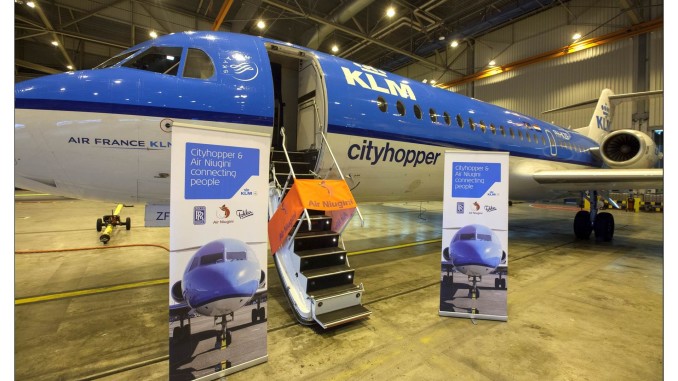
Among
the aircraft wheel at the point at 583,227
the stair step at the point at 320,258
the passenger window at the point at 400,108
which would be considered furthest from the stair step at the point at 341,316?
the aircraft wheel at the point at 583,227

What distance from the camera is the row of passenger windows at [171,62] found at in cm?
382

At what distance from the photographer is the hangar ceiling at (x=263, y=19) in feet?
50.3

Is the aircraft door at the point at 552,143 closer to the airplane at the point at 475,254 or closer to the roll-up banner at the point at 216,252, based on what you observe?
the airplane at the point at 475,254

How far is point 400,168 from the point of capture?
5852 millimetres

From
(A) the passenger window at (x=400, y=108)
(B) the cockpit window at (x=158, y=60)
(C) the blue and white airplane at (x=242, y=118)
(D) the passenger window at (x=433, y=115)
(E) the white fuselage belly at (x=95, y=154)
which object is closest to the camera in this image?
(E) the white fuselage belly at (x=95, y=154)

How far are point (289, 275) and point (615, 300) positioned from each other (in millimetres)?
4860

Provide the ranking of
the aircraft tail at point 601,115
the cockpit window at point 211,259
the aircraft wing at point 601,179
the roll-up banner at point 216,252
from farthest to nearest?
the aircraft tail at point 601,115
the aircraft wing at point 601,179
the cockpit window at point 211,259
the roll-up banner at point 216,252

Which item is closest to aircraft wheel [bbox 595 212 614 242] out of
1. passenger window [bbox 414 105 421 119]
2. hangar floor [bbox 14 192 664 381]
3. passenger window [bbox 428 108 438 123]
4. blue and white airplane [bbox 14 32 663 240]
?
blue and white airplane [bbox 14 32 663 240]

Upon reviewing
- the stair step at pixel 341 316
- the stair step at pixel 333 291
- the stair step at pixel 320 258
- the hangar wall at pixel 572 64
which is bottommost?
the stair step at pixel 341 316

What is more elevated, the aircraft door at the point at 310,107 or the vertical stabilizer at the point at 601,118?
the vertical stabilizer at the point at 601,118

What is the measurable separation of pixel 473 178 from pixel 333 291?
2298 millimetres

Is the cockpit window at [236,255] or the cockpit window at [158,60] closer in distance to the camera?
the cockpit window at [236,255]

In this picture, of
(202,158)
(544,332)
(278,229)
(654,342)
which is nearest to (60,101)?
(202,158)

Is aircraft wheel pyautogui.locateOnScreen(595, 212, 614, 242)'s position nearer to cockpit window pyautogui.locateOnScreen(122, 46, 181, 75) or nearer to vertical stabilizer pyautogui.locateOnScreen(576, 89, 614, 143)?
vertical stabilizer pyautogui.locateOnScreen(576, 89, 614, 143)
